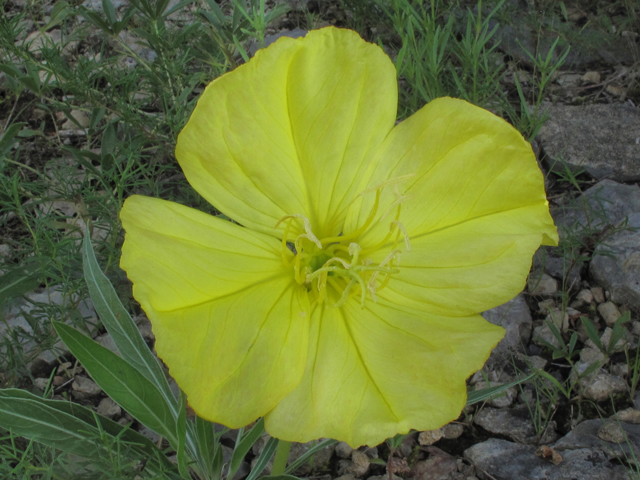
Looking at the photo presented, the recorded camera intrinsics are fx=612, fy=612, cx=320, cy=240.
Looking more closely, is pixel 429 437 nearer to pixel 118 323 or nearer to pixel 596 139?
pixel 118 323

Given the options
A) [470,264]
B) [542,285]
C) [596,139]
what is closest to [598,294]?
[542,285]

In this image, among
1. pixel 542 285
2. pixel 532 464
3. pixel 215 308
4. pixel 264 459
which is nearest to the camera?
pixel 215 308

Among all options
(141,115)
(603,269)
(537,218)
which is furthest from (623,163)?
(141,115)

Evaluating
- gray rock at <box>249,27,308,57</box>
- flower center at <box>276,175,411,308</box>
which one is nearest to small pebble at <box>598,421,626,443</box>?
flower center at <box>276,175,411,308</box>

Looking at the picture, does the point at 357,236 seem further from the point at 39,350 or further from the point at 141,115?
the point at 141,115

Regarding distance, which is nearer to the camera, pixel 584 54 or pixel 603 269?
pixel 603 269
